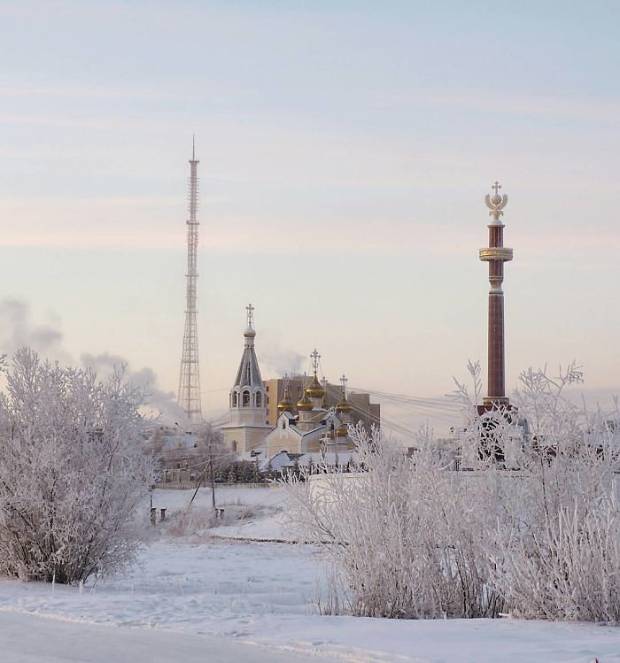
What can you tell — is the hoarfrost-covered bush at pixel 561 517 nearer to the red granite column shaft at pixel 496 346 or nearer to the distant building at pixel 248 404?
the red granite column shaft at pixel 496 346

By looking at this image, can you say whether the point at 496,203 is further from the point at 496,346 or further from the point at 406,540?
the point at 406,540

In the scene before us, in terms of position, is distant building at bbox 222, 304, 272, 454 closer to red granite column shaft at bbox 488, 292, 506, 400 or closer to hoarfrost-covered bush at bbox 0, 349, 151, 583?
red granite column shaft at bbox 488, 292, 506, 400

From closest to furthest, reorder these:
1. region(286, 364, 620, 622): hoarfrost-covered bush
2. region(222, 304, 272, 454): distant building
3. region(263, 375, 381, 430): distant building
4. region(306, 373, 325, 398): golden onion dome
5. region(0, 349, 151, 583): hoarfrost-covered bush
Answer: region(286, 364, 620, 622): hoarfrost-covered bush → region(0, 349, 151, 583): hoarfrost-covered bush → region(306, 373, 325, 398): golden onion dome → region(222, 304, 272, 454): distant building → region(263, 375, 381, 430): distant building

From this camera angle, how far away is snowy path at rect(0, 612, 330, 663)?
407 inches

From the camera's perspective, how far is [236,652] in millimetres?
10531

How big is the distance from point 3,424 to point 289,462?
57.4 metres

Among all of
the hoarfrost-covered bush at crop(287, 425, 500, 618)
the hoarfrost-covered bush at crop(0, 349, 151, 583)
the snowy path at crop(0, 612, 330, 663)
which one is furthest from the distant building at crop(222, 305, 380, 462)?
the snowy path at crop(0, 612, 330, 663)

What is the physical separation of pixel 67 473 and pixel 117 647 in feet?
25.1

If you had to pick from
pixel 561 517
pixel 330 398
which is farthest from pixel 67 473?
pixel 330 398

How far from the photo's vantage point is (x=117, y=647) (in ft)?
36.0

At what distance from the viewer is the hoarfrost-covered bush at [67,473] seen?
60.0ft

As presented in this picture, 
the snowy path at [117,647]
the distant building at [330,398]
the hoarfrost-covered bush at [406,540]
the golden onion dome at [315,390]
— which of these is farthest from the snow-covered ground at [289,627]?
the distant building at [330,398]

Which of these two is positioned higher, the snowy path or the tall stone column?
the tall stone column

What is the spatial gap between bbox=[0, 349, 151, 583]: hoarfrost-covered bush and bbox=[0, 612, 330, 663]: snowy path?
5.90 m
